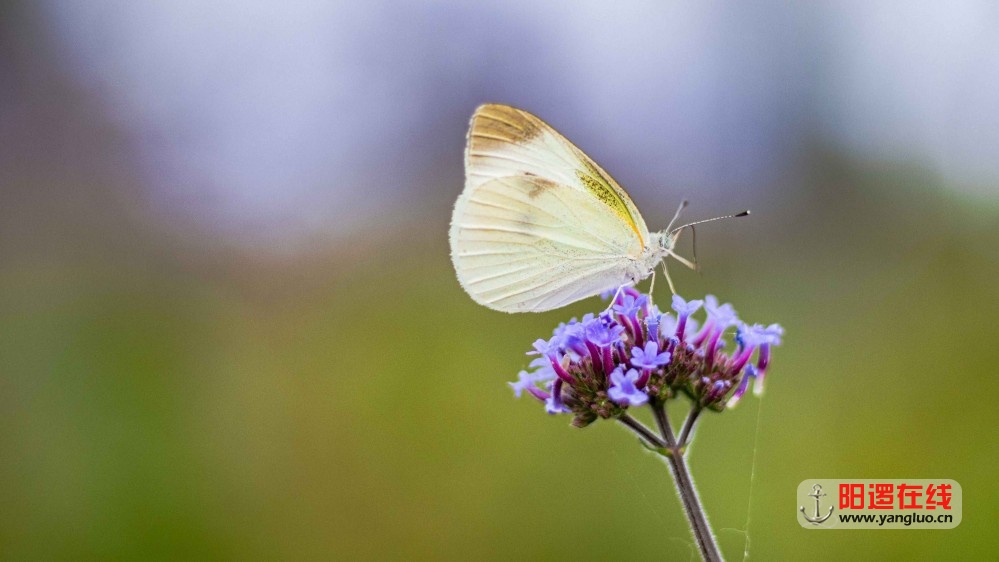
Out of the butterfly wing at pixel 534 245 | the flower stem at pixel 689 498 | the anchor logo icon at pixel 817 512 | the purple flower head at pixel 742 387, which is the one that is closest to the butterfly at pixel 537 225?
the butterfly wing at pixel 534 245

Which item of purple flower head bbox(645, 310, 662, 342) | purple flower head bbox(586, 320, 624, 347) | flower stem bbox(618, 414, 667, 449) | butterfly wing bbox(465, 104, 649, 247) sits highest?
butterfly wing bbox(465, 104, 649, 247)

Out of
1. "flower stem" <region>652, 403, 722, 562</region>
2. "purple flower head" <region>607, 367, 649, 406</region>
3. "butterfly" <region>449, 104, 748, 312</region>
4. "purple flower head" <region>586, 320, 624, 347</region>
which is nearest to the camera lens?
"flower stem" <region>652, 403, 722, 562</region>

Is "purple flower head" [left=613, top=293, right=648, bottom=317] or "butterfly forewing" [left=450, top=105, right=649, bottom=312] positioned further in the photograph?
"butterfly forewing" [left=450, top=105, right=649, bottom=312]

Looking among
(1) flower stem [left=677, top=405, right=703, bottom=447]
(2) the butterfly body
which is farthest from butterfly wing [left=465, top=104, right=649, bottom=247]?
(1) flower stem [left=677, top=405, right=703, bottom=447]

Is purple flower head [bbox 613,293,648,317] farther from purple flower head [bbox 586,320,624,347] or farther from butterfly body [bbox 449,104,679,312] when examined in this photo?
butterfly body [bbox 449,104,679,312]

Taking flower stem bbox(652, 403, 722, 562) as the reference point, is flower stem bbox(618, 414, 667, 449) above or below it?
above

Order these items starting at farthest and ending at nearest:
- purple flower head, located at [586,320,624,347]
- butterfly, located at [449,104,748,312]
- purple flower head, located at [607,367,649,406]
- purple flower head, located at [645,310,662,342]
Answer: butterfly, located at [449,104,748,312]
purple flower head, located at [645,310,662,342]
purple flower head, located at [586,320,624,347]
purple flower head, located at [607,367,649,406]

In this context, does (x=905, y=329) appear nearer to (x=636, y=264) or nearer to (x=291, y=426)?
(x=636, y=264)
